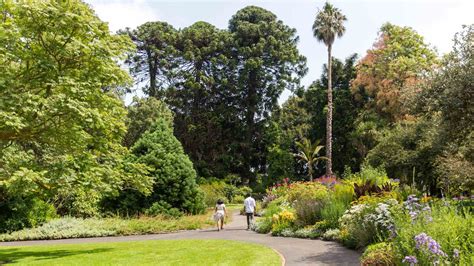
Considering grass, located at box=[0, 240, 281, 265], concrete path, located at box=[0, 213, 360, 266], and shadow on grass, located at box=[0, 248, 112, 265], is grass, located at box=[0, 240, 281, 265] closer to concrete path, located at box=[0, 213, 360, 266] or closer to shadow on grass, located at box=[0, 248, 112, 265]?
shadow on grass, located at box=[0, 248, 112, 265]

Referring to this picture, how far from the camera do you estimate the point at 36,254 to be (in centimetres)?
1352

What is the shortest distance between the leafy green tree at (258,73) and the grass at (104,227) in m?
26.7

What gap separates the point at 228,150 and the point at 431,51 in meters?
23.9

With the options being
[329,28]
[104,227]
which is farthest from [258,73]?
[104,227]

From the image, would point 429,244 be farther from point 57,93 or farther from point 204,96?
point 204,96

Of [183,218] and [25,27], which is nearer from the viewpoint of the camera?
[25,27]

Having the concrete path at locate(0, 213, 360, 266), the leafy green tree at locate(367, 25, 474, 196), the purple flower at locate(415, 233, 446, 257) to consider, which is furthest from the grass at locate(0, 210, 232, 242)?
the purple flower at locate(415, 233, 446, 257)

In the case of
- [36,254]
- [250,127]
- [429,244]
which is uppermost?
[250,127]

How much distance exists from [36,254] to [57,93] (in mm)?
5444

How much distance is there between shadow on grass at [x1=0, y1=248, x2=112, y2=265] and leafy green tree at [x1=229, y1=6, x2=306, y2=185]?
3439 cm

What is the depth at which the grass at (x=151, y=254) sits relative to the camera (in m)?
11.3

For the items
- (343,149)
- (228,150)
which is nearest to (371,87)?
(343,149)

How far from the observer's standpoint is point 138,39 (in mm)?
49094

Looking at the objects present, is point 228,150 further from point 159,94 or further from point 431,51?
point 431,51
